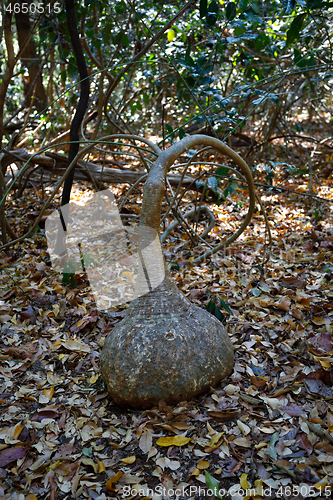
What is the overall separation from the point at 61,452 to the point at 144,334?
1.79 feet

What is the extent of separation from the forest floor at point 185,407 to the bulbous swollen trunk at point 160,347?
Answer: 9 cm

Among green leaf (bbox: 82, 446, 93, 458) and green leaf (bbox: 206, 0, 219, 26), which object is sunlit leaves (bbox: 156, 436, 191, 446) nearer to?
green leaf (bbox: 82, 446, 93, 458)

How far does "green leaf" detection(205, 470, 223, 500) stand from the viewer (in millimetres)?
1205

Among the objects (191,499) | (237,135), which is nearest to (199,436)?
(191,499)

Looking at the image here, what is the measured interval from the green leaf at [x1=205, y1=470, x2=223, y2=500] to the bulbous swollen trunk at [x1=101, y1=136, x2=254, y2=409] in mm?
319

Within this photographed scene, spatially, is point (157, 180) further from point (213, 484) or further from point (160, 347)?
point (213, 484)

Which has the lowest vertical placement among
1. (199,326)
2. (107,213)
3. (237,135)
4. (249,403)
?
(249,403)

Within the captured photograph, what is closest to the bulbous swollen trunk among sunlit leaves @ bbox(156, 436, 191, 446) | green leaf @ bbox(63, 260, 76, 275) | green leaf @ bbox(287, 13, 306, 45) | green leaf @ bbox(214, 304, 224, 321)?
sunlit leaves @ bbox(156, 436, 191, 446)

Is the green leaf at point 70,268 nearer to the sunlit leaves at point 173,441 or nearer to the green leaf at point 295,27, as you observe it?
the sunlit leaves at point 173,441

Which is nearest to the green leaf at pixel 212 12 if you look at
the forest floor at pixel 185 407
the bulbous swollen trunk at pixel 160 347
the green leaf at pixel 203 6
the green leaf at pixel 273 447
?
the green leaf at pixel 203 6

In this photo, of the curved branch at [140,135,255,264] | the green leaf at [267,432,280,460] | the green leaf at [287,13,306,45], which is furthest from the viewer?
the green leaf at [287,13,306,45]

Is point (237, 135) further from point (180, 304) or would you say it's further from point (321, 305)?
point (180, 304)

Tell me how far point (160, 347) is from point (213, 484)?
0.51 meters

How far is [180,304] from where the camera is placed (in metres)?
1.67
